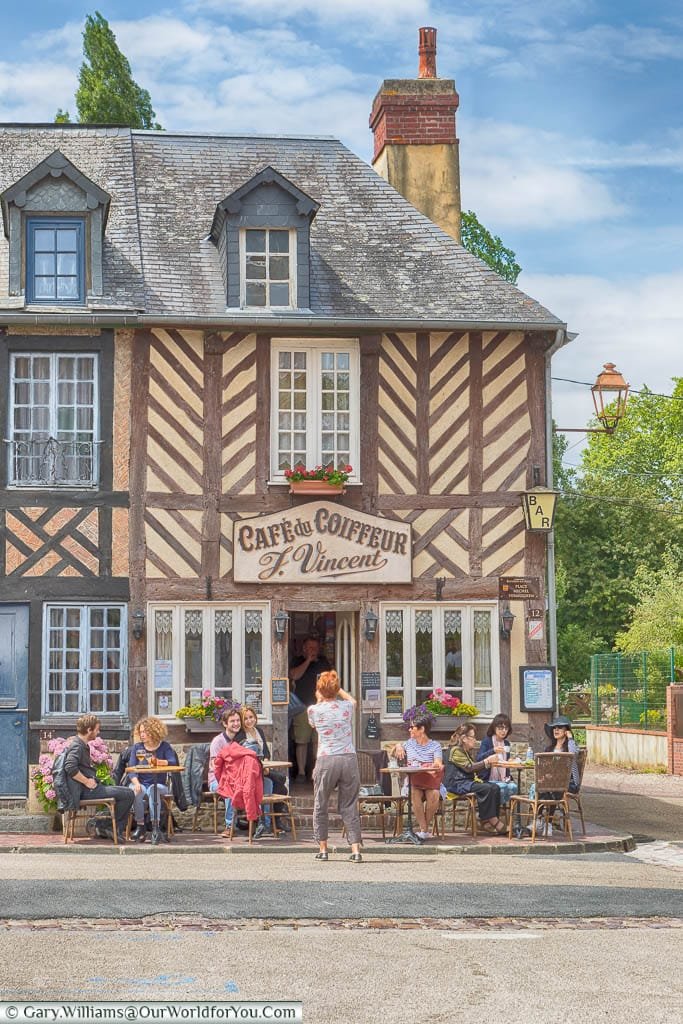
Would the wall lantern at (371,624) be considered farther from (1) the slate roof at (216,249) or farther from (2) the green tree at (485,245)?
(2) the green tree at (485,245)

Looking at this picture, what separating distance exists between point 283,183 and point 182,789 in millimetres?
6868

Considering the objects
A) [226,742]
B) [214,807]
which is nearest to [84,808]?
[214,807]

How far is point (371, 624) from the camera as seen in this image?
54.8 feet

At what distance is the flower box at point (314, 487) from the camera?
16.4m

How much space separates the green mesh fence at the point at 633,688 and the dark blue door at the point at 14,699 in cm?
1379

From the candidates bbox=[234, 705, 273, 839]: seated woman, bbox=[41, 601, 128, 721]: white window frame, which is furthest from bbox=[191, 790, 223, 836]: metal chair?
bbox=[41, 601, 128, 721]: white window frame

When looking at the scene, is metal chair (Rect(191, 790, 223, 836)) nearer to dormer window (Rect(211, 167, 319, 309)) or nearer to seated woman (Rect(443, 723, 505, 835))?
seated woman (Rect(443, 723, 505, 835))

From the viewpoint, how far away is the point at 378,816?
1593 cm

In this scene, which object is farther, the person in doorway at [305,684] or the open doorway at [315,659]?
the person in doorway at [305,684]

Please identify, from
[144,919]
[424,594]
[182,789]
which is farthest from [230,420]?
[144,919]

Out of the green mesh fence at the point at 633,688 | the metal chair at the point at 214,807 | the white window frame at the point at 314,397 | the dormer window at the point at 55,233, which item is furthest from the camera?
the green mesh fence at the point at 633,688

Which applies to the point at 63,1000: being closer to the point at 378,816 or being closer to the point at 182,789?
the point at 182,789

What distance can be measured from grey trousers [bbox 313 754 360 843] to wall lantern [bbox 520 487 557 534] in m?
4.90

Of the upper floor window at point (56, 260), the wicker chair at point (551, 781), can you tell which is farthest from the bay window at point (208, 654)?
the upper floor window at point (56, 260)
